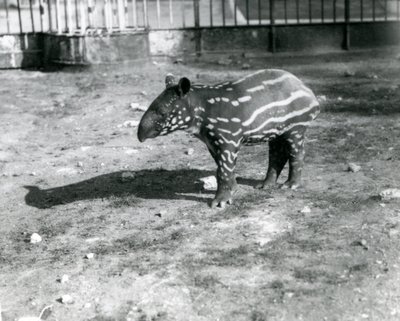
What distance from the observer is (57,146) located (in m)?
10.2

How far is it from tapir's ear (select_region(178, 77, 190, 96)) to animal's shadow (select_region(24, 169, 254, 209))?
1.16m

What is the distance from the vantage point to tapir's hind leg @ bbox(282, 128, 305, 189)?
7.54 m

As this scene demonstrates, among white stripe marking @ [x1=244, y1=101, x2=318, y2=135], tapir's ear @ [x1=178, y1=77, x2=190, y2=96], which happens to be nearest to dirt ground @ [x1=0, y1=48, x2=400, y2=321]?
white stripe marking @ [x1=244, y1=101, x2=318, y2=135]

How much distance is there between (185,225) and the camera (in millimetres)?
6984

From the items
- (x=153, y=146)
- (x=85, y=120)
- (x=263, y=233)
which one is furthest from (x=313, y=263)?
(x=85, y=120)

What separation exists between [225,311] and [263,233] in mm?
1466

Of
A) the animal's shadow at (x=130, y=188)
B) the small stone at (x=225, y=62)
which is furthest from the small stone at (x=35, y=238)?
the small stone at (x=225, y=62)

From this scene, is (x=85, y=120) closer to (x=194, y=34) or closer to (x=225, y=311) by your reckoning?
(x=194, y=34)

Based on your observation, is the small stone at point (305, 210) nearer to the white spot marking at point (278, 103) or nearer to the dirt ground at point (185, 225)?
the dirt ground at point (185, 225)

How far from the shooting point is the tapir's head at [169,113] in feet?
23.2

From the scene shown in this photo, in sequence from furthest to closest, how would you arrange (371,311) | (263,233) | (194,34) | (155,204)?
(194,34) → (155,204) → (263,233) → (371,311)

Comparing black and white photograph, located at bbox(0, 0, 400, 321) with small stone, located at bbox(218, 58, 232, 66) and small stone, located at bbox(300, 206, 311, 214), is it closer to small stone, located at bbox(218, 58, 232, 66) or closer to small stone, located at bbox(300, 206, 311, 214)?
small stone, located at bbox(300, 206, 311, 214)

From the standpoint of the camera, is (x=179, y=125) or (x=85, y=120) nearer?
(x=179, y=125)

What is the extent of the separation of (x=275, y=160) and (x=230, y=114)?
0.95m
